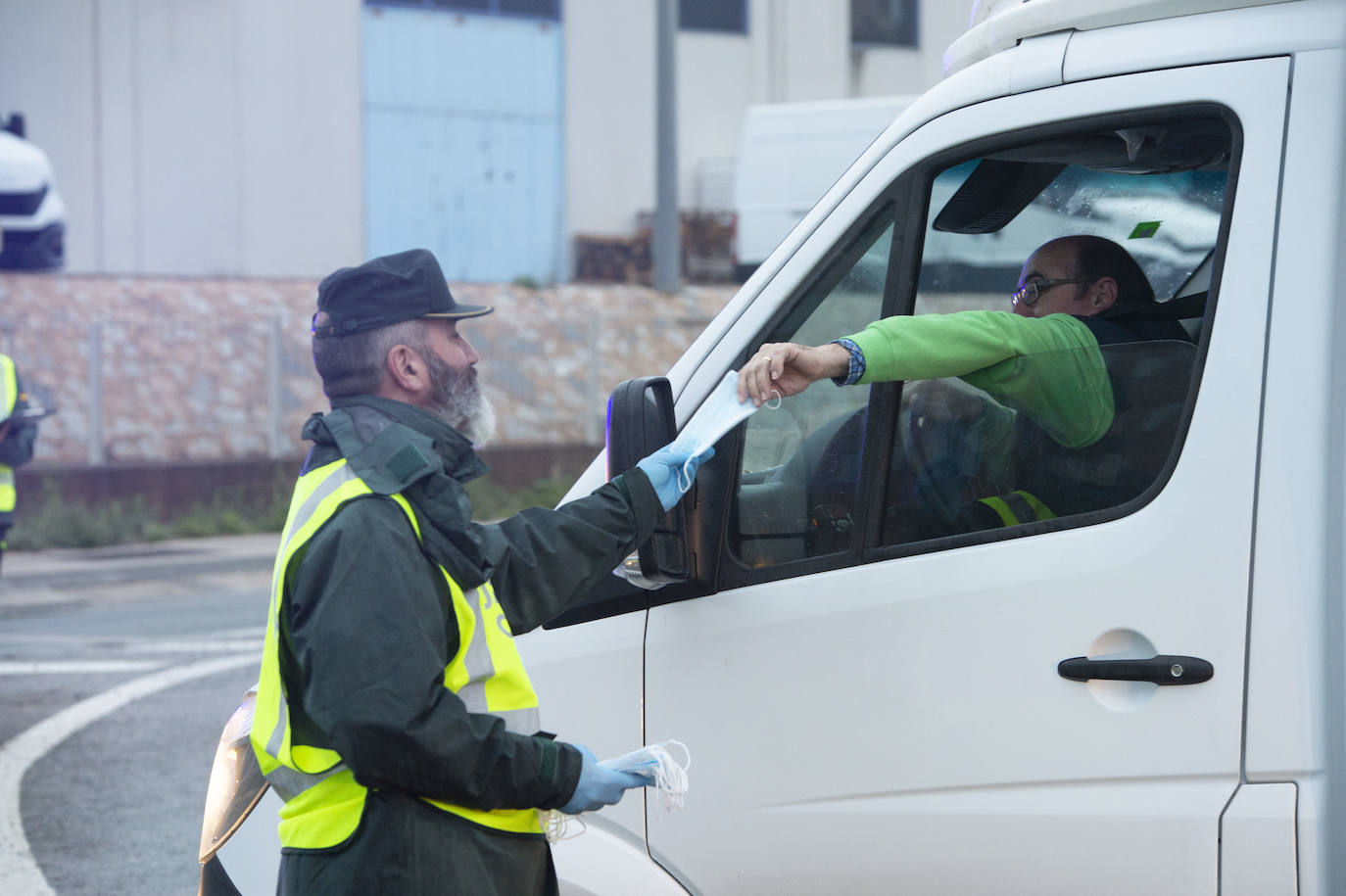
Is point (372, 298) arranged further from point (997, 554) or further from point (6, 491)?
point (6, 491)

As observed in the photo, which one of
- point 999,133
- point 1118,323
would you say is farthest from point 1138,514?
point 999,133

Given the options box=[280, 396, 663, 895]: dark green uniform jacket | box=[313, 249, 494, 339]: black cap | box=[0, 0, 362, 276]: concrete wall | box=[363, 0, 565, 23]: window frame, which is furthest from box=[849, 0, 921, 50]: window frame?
box=[280, 396, 663, 895]: dark green uniform jacket

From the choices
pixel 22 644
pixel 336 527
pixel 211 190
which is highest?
pixel 211 190

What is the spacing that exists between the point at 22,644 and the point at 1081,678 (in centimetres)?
799

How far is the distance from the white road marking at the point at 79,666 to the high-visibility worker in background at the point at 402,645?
621 cm

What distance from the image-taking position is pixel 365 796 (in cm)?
212

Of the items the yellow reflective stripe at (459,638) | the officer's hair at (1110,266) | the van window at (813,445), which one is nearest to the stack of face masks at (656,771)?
the yellow reflective stripe at (459,638)

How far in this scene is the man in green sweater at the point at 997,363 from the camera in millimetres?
2266

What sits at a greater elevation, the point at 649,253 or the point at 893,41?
the point at 893,41

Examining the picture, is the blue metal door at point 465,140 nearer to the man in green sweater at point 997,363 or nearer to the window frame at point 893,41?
the window frame at point 893,41

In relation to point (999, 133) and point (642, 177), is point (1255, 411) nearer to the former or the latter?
point (999, 133)

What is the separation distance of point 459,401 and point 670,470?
0.37 metres

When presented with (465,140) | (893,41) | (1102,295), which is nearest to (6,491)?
(1102,295)

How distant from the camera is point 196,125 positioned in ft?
63.7
